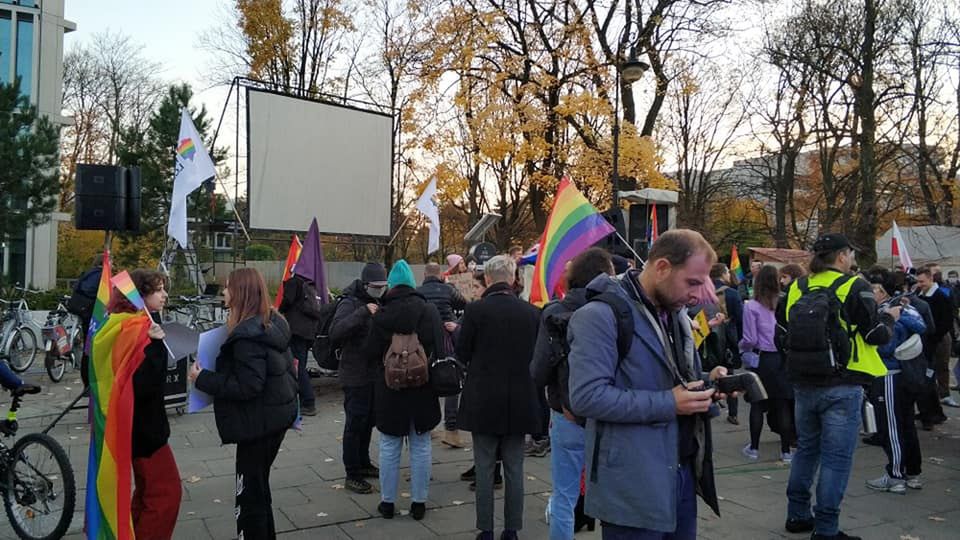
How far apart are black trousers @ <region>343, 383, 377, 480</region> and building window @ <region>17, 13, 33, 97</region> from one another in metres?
25.0

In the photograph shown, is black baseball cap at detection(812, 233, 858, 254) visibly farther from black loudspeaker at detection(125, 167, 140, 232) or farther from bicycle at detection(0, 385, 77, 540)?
black loudspeaker at detection(125, 167, 140, 232)

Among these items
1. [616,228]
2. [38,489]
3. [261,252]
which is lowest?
[38,489]

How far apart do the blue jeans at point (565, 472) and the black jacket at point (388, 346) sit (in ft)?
4.17

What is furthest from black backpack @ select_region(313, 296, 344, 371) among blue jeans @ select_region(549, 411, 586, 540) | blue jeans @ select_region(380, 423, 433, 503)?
blue jeans @ select_region(549, 411, 586, 540)

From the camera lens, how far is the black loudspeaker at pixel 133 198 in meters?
7.87

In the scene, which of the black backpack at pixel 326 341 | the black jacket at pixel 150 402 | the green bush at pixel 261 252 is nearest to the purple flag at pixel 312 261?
the black backpack at pixel 326 341

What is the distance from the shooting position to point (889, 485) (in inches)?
244

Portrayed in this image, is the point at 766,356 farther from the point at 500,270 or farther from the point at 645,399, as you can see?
the point at 645,399

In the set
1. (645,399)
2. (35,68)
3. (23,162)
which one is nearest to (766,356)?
(645,399)

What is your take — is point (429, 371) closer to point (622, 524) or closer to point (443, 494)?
point (443, 494)

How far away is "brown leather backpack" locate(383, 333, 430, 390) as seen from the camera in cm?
542

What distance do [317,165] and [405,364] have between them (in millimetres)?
13024

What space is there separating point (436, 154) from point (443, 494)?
673 inches

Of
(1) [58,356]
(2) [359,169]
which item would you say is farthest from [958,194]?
(1) [58,356]
